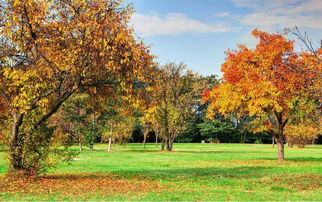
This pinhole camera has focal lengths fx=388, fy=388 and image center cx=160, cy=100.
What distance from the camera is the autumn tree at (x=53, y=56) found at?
1528cm

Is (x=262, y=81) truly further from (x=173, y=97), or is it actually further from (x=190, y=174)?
(x=173, y=97)

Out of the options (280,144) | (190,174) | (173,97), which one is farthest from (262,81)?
(173,97)

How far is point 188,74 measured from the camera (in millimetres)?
50938

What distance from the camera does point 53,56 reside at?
15594 millimetres

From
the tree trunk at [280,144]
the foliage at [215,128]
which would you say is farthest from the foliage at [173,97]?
the foliage at [215,128]

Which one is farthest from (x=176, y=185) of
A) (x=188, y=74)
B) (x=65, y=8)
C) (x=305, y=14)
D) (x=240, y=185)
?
(x=188, y=74)

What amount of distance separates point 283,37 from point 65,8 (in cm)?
1915

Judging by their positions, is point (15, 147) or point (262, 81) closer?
point (15, 147)

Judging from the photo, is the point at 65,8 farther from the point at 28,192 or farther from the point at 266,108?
the point at 266,108

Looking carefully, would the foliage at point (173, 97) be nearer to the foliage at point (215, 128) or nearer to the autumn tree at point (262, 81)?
the autumn tree at point (262, 81)

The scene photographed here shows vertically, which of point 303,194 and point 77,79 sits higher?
point 77,79

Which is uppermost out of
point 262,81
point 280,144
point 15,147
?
point 262,81

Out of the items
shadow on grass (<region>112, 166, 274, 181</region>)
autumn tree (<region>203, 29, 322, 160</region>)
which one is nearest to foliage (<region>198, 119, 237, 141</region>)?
autumn tree (<region>203, 29, 322, 160</region>)

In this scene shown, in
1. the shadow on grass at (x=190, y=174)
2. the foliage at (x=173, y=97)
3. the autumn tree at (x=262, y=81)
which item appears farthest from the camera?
the foliage at (x=173, y=97)
